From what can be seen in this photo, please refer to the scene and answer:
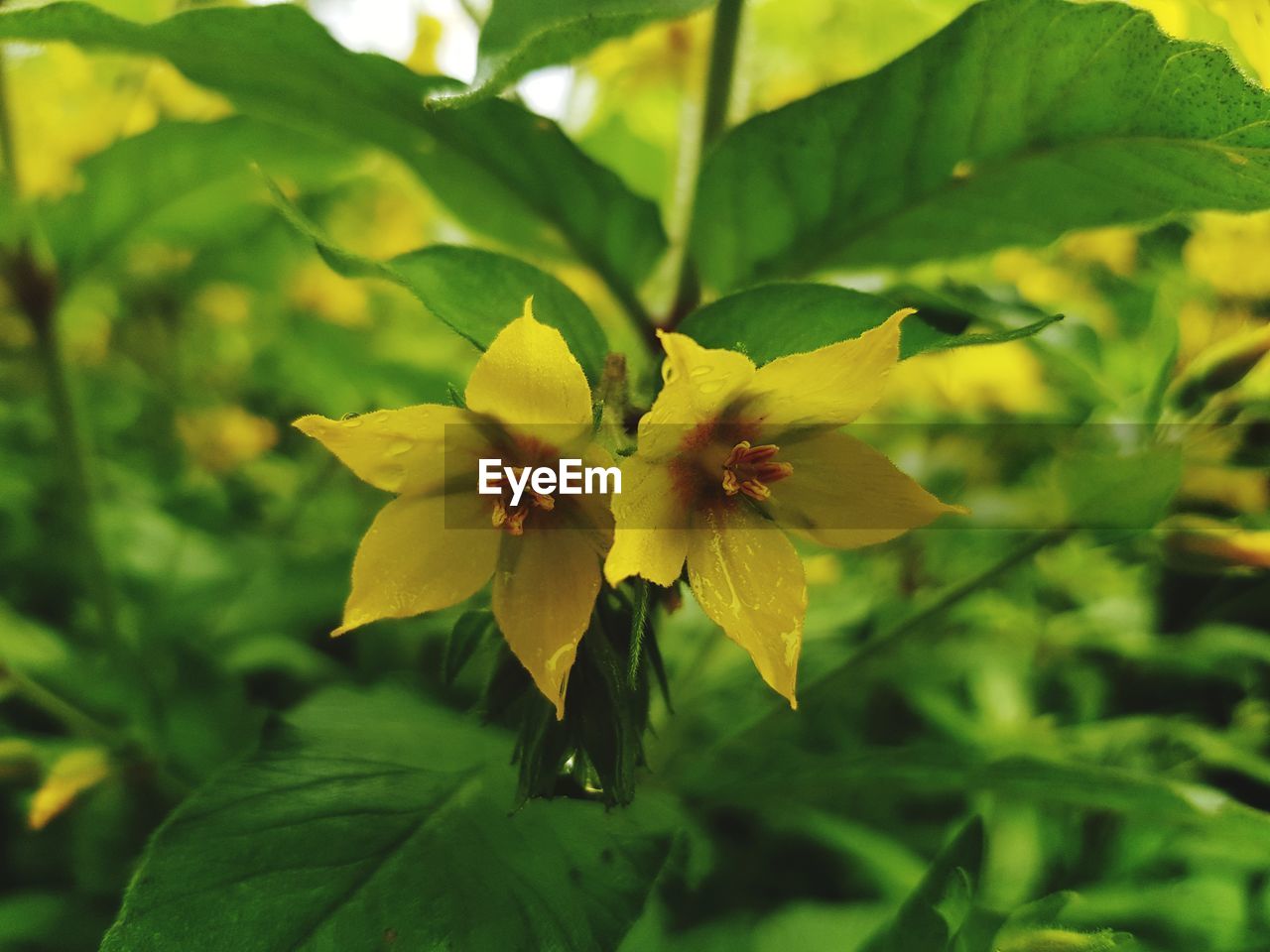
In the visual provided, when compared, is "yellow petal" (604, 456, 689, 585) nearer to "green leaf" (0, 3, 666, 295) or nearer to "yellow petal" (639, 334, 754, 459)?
"yellow petal" (639, 334, 754, 459)

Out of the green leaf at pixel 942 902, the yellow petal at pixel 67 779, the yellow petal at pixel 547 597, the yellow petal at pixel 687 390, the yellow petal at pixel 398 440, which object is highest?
the yellow petal at pixel 687 390

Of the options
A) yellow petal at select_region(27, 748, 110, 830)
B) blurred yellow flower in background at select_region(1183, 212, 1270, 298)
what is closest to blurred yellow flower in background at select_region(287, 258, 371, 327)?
yellow petal at select_region(27, 748, 110, 830)

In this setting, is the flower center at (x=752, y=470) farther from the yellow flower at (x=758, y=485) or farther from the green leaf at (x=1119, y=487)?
the green leaf at (x=1119, y=487)

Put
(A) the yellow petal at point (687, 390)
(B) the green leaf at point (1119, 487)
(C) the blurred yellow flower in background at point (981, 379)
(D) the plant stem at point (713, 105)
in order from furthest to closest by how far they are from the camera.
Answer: (C) the blurred yellow flower in background at point (981, 379) < (D) the plant stem at point (713, 105) < (B) the green leaf at point (1119, 487) < (A) the yellow petal at point (687, 390)

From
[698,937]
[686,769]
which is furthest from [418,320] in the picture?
[698,937]

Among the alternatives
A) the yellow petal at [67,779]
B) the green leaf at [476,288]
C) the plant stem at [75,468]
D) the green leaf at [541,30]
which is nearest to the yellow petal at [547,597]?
the green leaf at [476,288]

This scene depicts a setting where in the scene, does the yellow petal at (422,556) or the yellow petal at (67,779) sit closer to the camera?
the yellow petal at (422,556)
